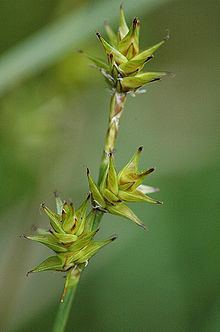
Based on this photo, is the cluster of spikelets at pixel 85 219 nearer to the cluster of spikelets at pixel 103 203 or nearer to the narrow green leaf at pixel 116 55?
the cluster of spikelets at pixel 103 203

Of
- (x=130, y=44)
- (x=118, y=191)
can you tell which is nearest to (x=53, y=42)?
(x=130, y=44)

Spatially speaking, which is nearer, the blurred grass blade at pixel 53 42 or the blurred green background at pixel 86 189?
the blurred grass blade at pixel 53 42


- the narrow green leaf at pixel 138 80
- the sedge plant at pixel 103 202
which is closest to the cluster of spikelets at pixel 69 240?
the sedge plant at pixel 103 202

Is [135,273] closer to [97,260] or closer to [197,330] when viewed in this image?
[97,260]

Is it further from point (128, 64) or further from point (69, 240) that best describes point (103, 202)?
point (128, 64)

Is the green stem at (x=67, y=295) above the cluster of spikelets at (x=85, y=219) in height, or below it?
below

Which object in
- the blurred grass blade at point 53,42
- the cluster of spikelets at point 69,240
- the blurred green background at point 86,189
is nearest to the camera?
the cluster of spikelets at point 69,240

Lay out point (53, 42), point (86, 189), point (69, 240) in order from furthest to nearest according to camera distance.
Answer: point (86, 189), point (53, 42), point (69, 240)

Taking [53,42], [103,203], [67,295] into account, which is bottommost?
[67,295]

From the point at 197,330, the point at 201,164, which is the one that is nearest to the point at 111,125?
the point at 197,330
